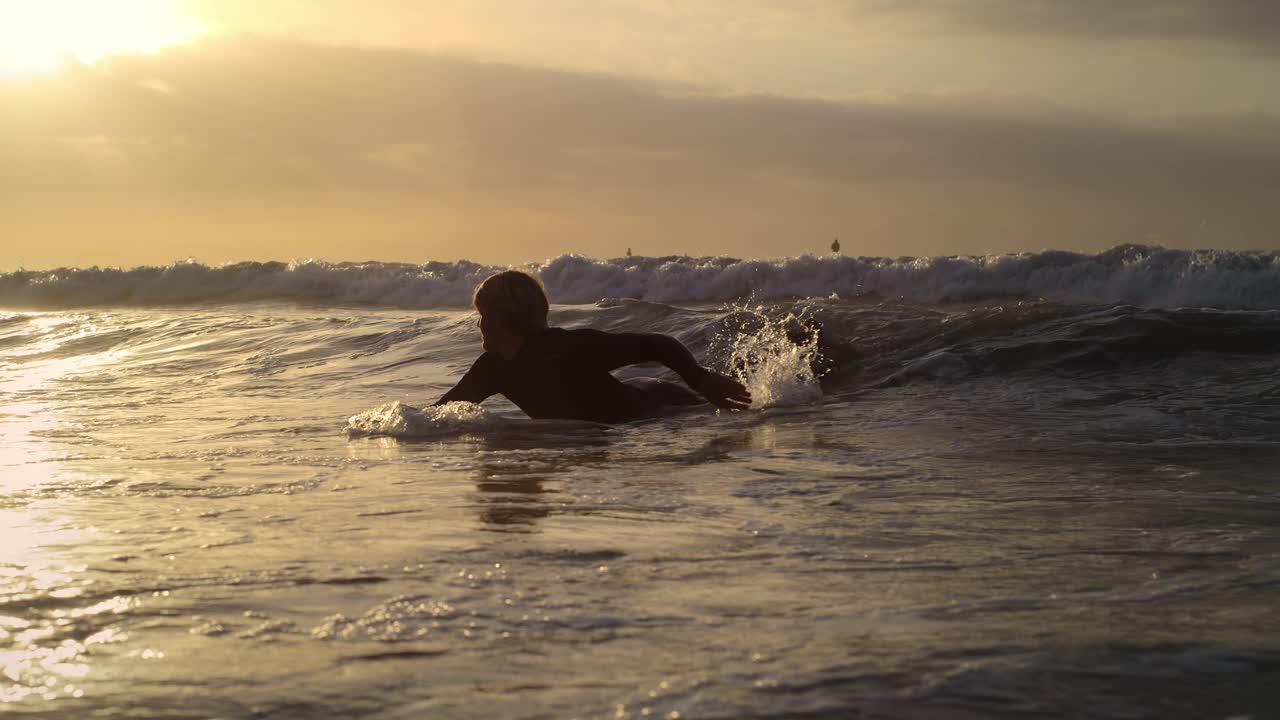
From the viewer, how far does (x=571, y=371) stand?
22.9ft

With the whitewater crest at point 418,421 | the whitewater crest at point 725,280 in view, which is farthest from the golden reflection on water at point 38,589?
the whitewater crest at point 725,280

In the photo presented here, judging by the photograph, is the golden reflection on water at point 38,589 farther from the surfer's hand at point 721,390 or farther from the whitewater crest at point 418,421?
the surfer's hand at point 721,390

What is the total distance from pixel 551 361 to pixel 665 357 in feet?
2.28

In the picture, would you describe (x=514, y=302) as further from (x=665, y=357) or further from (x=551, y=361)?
(x=665, y=357)

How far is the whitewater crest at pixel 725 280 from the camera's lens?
17.3 m

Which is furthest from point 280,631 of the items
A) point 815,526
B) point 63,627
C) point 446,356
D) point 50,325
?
point 50,325

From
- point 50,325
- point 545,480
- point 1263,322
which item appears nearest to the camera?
point 545,480

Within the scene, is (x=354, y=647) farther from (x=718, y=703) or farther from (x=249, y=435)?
(x=249, y=435)

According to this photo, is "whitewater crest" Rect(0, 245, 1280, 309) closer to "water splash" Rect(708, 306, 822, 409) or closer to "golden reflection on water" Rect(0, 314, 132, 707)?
"water splash" Rect(708, 306, 822, 409)

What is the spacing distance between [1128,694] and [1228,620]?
621 millimetres

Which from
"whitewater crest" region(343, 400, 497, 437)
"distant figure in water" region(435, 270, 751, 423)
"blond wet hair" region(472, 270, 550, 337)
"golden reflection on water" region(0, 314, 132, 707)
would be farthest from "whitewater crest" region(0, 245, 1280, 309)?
"golden reflection on water" region(0, 314, 132, 707)

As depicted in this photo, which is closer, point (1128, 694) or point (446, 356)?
point (1128, 694)

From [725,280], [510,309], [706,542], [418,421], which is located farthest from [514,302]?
[725,280]

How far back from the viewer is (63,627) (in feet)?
8.98
